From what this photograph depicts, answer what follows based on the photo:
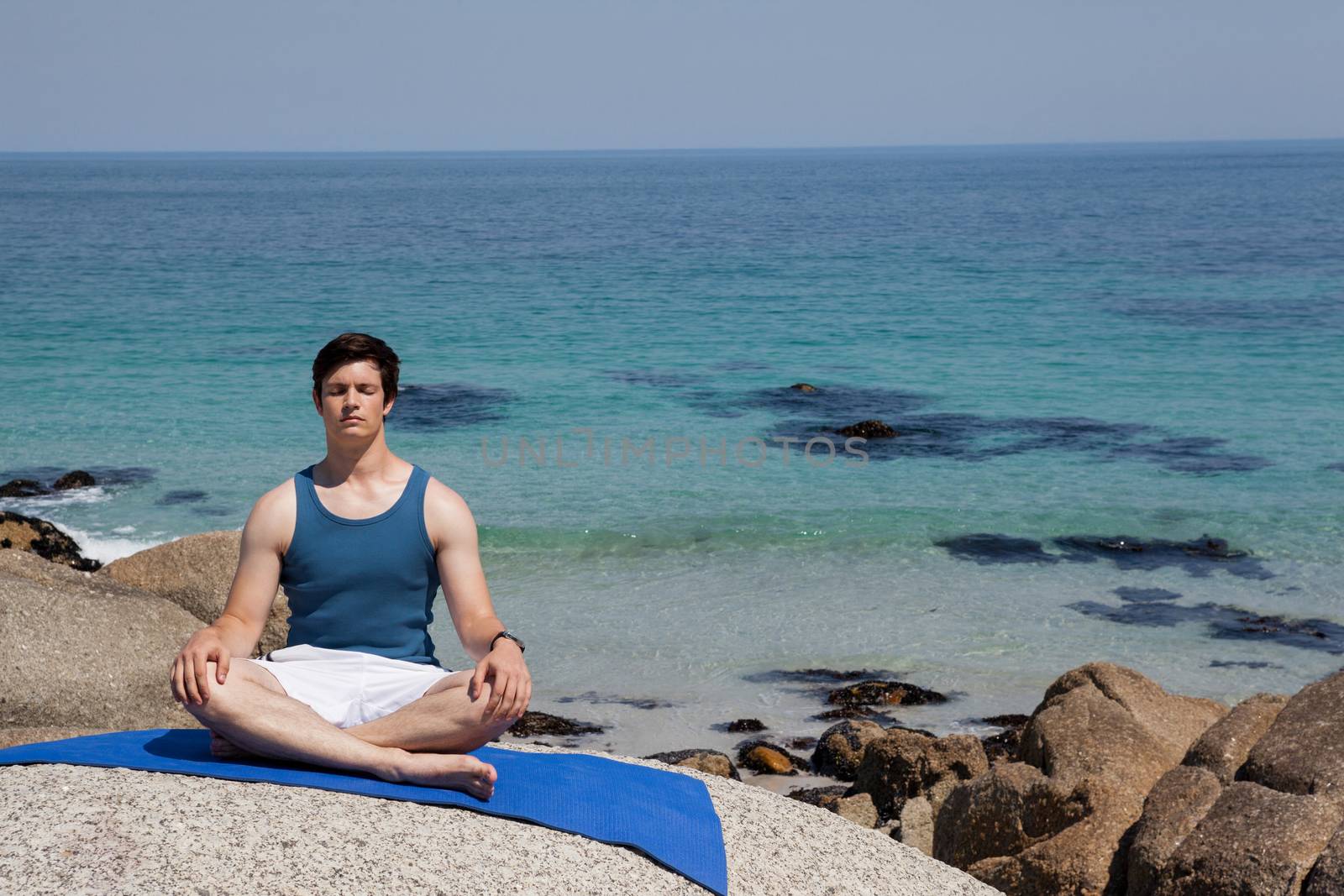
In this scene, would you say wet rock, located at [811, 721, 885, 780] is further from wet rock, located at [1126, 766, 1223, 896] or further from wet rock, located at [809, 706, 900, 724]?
wet rock, located at [1126, 766, 1223, 896]

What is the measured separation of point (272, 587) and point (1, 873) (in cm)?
140

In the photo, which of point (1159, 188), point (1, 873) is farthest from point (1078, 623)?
point (1159, 188)

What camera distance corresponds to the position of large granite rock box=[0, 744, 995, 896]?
4.31m

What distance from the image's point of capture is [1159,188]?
114 metres

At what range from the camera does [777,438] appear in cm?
2331

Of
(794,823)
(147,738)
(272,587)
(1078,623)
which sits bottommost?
(1078,623)

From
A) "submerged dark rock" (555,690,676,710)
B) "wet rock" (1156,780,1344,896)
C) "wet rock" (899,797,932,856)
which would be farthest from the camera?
"submerged dark rock" (555,690,676,710)

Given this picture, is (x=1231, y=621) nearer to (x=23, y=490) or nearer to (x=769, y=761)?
(x=769, y=761)

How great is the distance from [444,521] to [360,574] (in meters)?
0.38

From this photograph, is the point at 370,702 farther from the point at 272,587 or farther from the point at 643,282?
the point at 643,282

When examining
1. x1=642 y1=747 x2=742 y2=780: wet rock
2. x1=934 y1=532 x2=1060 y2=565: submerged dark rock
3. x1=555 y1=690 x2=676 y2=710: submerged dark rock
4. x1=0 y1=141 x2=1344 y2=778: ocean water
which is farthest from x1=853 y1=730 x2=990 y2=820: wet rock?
x1=934 y1=532 x2=1060 y2=565: submerged dark rock

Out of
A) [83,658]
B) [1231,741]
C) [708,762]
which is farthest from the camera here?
[708,762]

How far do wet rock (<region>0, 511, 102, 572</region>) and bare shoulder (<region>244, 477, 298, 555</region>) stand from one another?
10.0m

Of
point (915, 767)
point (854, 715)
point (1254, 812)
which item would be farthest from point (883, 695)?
point (1254, 812)
